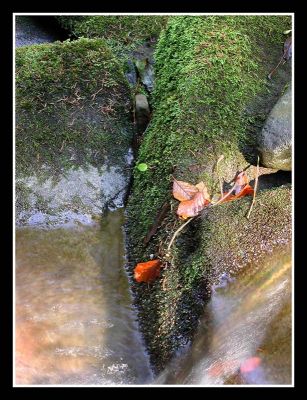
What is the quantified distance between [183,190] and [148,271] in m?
0.56

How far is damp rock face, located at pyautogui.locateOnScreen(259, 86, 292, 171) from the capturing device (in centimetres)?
331

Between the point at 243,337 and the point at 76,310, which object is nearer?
the point at 243,337

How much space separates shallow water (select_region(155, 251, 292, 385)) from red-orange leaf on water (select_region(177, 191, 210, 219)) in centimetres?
45

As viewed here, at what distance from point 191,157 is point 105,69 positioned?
1262 mm

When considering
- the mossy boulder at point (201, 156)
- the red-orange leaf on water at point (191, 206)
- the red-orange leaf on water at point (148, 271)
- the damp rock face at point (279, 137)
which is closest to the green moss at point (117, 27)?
the mossy boulder at point (201, 156)

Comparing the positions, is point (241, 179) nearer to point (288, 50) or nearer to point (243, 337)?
point (243, 337)

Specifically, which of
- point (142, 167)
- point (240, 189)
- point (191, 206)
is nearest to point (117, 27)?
point (142, 167)

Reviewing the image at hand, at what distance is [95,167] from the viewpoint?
12.4 feet

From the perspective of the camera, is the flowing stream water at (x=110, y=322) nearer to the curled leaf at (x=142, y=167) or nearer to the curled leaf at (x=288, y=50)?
the curled leaf at (x=142, y=167)

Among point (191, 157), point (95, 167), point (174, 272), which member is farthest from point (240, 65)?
point (174, 272)

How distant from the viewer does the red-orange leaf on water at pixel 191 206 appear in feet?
9.91

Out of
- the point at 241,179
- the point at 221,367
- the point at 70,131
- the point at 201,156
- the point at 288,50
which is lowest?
the point at 221,367

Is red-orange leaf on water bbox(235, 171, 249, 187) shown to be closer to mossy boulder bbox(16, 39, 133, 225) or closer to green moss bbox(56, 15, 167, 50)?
mossy boulder bbox(16, 39, 133, 225)

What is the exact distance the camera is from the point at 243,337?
109 inches
